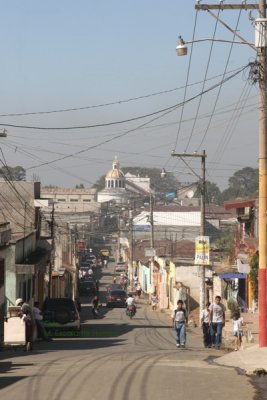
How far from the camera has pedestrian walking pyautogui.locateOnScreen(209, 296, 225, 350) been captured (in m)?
26.9

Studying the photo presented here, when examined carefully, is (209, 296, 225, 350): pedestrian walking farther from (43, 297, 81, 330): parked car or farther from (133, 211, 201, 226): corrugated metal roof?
(133, 211, 201, 226): corrugated metal roof

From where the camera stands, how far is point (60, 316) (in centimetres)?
3591

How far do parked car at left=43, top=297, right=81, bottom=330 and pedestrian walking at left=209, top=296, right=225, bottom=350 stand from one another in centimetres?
952

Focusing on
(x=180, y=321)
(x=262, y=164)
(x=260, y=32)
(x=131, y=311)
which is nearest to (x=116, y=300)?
(x=131, y=311)

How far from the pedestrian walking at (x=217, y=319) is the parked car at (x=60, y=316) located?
9525 mm

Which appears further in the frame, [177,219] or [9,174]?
[177,219]

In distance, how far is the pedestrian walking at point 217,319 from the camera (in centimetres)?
2691

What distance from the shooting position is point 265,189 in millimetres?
22047

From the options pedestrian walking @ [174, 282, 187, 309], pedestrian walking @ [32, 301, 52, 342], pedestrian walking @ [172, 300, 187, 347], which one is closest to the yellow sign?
pedestrian walking @ [32, 301, 52, 342]

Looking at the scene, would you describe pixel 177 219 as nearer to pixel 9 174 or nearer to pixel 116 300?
pixel 116 300

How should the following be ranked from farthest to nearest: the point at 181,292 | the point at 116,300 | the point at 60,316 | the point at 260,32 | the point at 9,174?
the point at 116,300 → the point at 181,292 → the point at 9,174 → the point at 60,316 → the point at 260,32

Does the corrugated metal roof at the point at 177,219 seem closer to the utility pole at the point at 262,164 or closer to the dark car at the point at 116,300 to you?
the dark car at the point at 116,300

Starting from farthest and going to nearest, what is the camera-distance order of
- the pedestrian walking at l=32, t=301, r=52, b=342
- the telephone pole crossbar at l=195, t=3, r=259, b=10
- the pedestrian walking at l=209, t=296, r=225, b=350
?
1. the pedestrian walking at l=32, t=301, r=52, b=342
2. the pedestrian walking at l=209, t=296, r=225, b=350
3. the telephone pole crossbar at l=195, t=3, r=259, b=10

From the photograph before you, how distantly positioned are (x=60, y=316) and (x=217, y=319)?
417 inches
